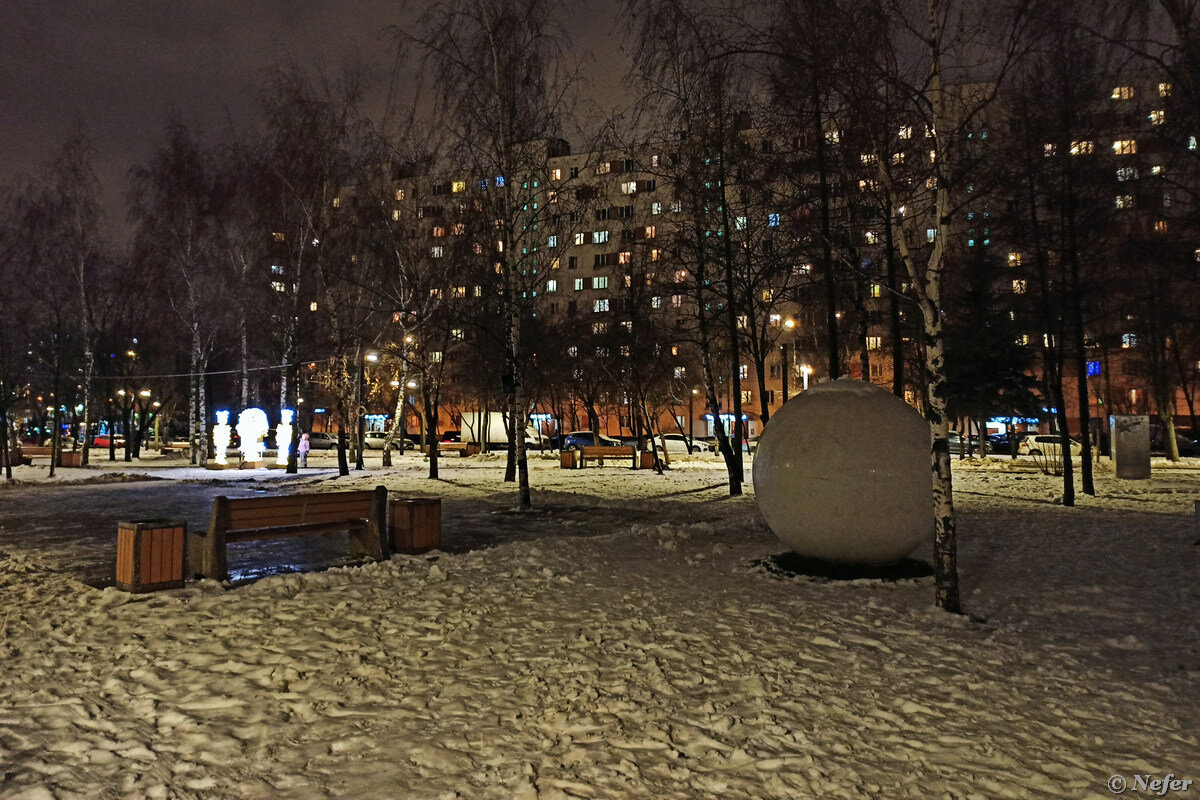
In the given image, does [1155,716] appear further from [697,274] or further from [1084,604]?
[697,274]

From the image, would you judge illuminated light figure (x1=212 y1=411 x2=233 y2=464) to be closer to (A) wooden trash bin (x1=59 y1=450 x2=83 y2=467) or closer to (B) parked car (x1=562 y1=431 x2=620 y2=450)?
(A) wooden trash bin (x1=59 y1=450 x2=83 y2=467)

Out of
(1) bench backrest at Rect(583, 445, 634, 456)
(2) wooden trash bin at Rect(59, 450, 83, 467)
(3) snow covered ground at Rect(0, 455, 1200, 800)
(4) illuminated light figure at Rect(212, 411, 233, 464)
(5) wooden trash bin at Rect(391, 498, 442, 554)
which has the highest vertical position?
(4) illuminated light figure at Rect(212, 411, 233, 464)

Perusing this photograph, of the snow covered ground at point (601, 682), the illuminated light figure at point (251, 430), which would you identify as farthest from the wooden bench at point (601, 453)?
the snow covered ground at point (601, 682)

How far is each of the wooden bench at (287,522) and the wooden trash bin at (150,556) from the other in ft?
1.45

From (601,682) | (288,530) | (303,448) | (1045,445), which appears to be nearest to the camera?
(601,682)

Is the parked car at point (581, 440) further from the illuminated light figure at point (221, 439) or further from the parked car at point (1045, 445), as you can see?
the parked car at point (1045, 445)

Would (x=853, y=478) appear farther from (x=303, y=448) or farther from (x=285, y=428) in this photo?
(x=303, y=448)

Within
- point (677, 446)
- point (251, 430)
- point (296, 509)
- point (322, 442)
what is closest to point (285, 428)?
point (251, 430)

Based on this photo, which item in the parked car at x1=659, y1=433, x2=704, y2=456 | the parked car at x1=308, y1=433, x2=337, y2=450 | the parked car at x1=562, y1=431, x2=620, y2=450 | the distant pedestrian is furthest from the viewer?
the parked car at x1=308, y1=433, x2=337, y2=450

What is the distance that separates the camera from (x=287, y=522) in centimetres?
886

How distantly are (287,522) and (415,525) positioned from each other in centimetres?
172

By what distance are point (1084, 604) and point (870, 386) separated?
10.1 feet

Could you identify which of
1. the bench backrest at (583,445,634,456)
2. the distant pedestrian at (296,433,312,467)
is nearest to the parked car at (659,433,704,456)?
the bench backrest at (583,445,634,456)

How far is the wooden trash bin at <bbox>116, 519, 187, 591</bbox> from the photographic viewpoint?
25.0 feet
